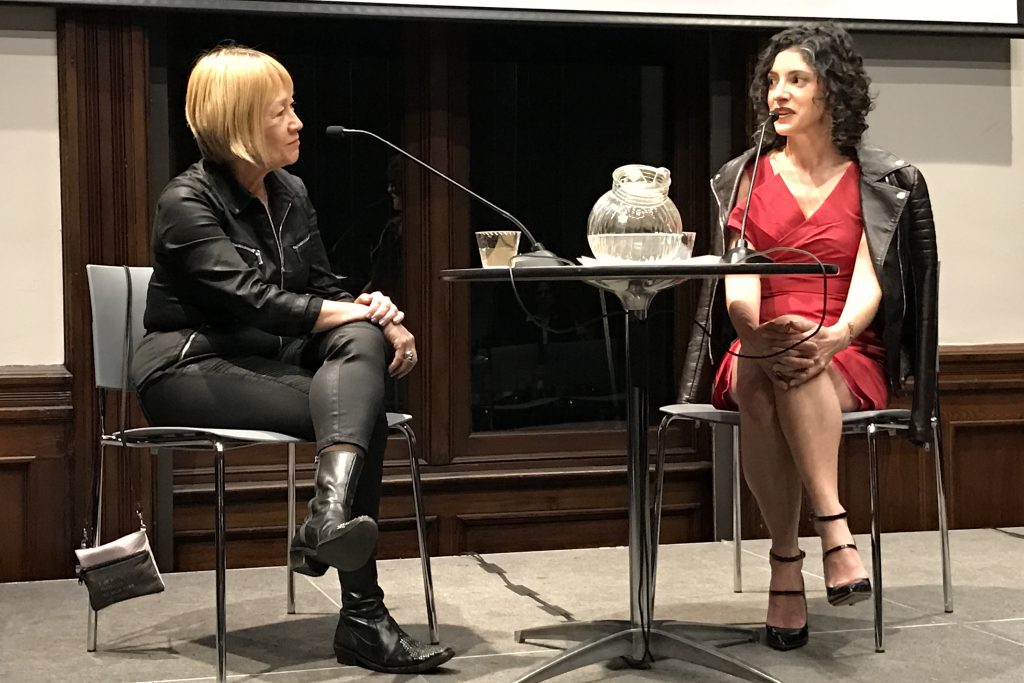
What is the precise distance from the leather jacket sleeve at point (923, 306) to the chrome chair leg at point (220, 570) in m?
1.32

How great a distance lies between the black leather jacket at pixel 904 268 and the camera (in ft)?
8.44

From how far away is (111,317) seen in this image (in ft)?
8.71

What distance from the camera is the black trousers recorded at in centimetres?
223

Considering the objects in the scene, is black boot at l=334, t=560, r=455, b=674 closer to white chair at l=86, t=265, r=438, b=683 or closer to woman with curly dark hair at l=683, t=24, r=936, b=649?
white chair at l=86, t=265, r=438, b=683

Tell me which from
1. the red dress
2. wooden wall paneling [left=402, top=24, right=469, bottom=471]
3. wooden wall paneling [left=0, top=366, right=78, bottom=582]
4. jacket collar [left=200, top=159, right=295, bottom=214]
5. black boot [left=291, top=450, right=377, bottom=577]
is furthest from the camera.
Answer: wooden wall paneling [left=402, top=24, right=469, bottom=471]

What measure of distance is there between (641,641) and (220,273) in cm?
100

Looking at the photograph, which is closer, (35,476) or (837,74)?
(837,74)

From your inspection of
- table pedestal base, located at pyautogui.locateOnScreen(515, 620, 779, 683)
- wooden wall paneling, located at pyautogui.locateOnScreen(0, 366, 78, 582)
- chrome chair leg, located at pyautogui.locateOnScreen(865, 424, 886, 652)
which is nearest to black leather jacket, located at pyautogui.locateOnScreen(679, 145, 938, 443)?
chrome chair leg, located at pyautogui.locateOnScreen(865, 424, 886, 652)

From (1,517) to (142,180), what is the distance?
89cm

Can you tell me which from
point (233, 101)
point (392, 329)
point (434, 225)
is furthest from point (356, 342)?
point (434, 225)

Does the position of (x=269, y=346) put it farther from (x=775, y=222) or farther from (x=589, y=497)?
(x=589, y=497)

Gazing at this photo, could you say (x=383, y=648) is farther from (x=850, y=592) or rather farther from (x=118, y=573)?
(x=850, y=592)

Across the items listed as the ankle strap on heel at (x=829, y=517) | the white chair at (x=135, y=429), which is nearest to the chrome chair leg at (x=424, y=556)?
the white chair at (x=135, y=429)

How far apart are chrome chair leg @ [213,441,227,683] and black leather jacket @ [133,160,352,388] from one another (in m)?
0.25
